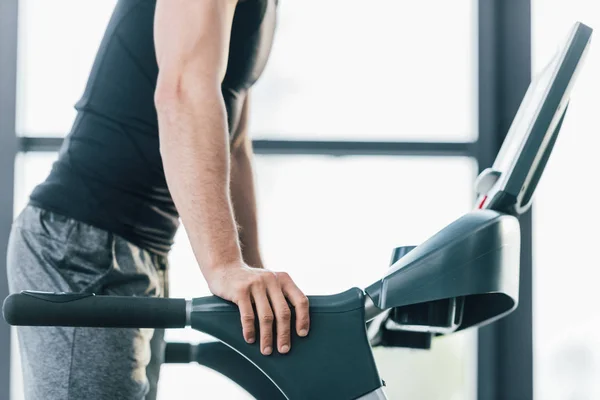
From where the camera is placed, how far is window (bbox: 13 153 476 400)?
2.11 meters

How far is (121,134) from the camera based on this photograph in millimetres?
1102

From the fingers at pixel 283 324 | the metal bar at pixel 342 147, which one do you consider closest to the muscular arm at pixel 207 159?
the fingers at pixel 283 324

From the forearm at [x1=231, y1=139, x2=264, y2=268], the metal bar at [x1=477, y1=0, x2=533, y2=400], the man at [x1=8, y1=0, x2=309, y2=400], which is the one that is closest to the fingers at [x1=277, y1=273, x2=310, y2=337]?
the man at [x1=8, y1=0, x2=309, y2=400]

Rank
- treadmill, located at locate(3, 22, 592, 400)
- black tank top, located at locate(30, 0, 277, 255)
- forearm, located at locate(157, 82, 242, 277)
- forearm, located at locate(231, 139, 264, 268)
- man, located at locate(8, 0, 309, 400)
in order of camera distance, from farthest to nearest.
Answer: forearm, located at locate(231, 139, 264, 268) < black tank top, located at locate(30, 0, 277, 255) < man, located at locate(8, 0, 309, 400) < forearm, located at locate(157, 82, 242, 277) < treadmill, located at locate(3, 22, 592, 400)

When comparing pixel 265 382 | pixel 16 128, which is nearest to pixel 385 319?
pixel 265 382

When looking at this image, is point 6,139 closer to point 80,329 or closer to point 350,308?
point 80,329

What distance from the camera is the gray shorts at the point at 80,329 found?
101 cm

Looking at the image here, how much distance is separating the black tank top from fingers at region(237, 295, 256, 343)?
18.2 inches

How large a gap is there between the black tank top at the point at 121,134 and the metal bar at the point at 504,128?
1203mm

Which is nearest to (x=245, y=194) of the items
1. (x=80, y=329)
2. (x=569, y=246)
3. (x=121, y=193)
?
(x=121, y=193)

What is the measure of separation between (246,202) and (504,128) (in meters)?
1.09

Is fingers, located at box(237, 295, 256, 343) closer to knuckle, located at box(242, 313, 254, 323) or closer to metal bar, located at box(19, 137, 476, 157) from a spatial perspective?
knuckle, located at box(242, 313, 254, 323)

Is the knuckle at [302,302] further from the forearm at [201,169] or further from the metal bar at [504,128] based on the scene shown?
the metal bar at [504,128]

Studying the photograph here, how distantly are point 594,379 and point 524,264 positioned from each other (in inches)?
14.5
